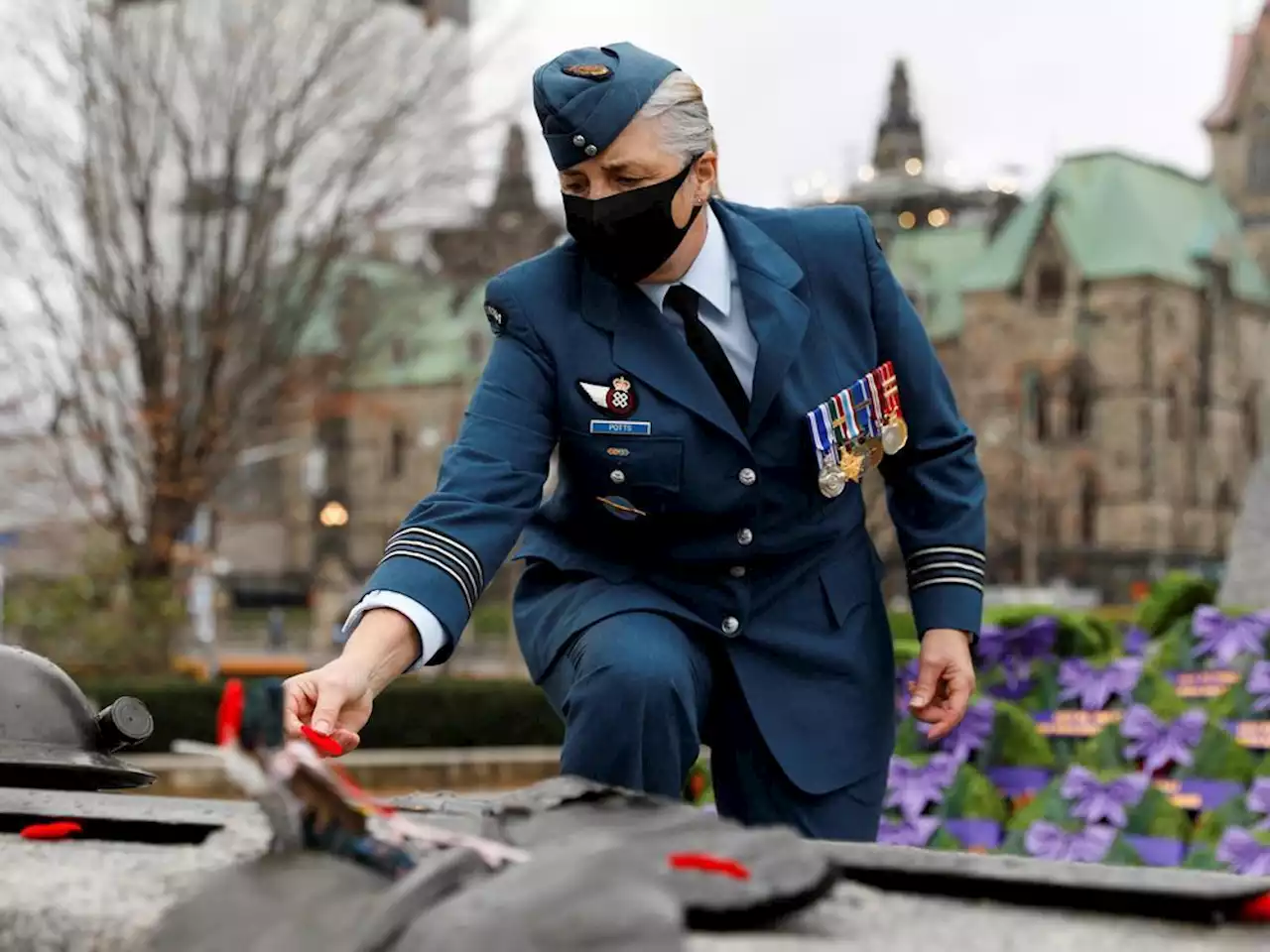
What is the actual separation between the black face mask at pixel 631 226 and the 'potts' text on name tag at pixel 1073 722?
338 cm

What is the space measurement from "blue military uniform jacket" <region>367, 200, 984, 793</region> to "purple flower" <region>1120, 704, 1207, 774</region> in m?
2.57

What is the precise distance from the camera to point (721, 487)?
3389mm

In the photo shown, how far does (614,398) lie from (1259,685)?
354cm

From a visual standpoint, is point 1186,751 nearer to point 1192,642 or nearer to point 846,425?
point 1192,642

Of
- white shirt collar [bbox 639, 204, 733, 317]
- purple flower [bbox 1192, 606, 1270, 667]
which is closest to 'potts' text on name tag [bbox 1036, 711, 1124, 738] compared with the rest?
purple flower [bbox 1192, 606, 1270, 667]

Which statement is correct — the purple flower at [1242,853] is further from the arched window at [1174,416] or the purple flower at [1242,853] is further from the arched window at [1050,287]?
the arched window at [1050,287]

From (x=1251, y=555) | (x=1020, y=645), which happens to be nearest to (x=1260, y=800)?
(x=1020, y=645)

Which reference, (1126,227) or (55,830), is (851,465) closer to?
(55,830)

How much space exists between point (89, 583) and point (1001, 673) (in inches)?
677

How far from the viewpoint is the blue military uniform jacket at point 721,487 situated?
11.1ft

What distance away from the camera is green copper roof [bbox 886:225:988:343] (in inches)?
2739

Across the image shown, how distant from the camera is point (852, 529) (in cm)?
362

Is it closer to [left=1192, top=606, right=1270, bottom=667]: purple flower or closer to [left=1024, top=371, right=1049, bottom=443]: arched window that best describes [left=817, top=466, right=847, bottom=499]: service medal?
[left=1192, top=606, right=1270, bottom=667]: purple flower

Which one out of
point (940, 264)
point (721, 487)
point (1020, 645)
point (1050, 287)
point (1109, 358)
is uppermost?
point (940, 264)
